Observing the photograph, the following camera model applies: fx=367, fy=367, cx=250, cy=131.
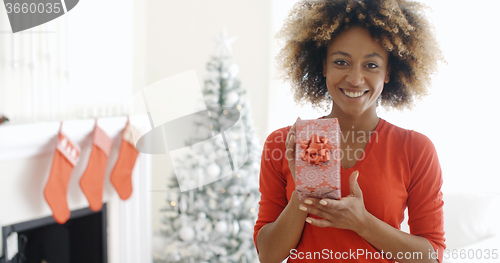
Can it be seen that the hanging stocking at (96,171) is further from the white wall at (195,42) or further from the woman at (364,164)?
the woman at (364,164)

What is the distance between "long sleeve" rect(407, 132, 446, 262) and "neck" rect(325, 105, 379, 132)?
137 mm

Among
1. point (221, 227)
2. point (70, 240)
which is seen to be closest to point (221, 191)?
point (221, 227)

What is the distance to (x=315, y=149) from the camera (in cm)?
81

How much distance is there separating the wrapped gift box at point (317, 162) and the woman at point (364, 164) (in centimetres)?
2

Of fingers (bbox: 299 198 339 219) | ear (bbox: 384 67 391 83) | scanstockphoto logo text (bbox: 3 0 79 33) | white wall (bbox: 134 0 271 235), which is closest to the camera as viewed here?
fingers (bbox: 299 198 339 219)

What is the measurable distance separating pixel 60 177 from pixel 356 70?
1704mm

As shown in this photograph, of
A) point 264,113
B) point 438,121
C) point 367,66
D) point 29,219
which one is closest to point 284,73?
point 367,66

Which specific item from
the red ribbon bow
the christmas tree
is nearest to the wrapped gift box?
the red ribbon bow

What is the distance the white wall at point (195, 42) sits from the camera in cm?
323

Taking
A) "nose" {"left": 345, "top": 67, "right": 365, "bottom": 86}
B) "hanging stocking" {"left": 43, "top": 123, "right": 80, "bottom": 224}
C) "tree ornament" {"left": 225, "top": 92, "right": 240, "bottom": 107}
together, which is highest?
"tree ornament" {"left": 225, "top": 92, "right": 240, "bottom": 107}

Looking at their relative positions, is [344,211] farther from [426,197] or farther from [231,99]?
[231,99]

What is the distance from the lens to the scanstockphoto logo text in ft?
5.97

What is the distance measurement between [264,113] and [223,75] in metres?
1.10

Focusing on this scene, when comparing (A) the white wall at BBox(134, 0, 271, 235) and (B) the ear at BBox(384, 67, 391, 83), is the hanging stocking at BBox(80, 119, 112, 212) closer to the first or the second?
(A) the white wall at BBox(134, 0, 271, 235)
